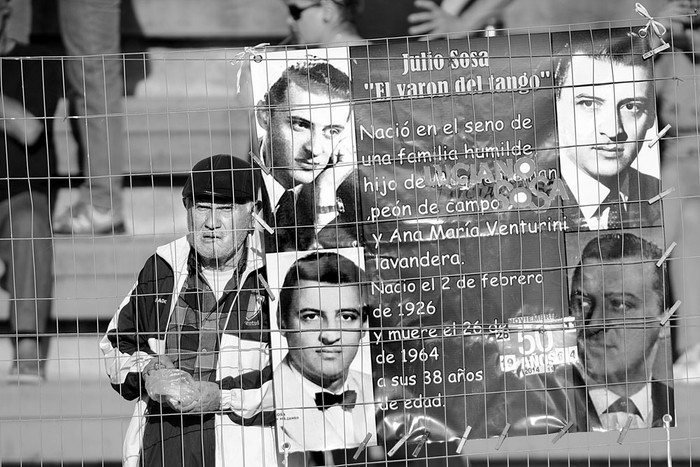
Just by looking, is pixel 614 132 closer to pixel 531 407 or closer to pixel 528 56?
pixel 528 56

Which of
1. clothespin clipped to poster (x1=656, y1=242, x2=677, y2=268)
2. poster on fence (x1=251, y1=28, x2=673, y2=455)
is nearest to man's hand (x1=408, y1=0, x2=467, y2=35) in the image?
poster on fence (x1=251, y1=28, x2=673, y2=455)

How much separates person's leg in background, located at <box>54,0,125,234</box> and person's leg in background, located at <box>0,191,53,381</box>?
9cm

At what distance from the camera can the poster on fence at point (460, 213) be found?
349 centimetres

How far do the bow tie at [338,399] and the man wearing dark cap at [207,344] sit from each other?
0.20m

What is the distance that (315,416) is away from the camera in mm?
3504

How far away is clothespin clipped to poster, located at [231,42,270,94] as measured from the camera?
3.39m

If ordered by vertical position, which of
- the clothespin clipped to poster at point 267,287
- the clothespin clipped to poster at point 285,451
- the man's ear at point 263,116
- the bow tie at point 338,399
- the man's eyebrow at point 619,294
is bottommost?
the clothespin clipped to poster at point 285,451

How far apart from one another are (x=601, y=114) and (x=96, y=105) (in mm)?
2049

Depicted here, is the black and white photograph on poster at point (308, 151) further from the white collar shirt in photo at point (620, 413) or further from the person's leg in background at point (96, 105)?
the white collar shirt in photo at point (620, 413)

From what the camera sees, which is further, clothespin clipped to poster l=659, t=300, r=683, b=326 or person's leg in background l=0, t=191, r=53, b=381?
person's leg in background l=0, t=191, r=53, b=381

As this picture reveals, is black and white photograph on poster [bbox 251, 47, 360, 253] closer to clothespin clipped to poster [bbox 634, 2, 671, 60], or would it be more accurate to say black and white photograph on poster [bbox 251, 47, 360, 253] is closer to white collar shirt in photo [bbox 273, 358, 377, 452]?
white collar shirt in photo [bbox 273, 358, 377, 452]

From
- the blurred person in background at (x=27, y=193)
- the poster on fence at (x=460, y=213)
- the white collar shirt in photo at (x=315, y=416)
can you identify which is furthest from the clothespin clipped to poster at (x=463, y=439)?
the blurred person in background at (x=27, y=193)

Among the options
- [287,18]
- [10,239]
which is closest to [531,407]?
[287,18]

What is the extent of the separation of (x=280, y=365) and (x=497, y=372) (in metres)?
0.87
